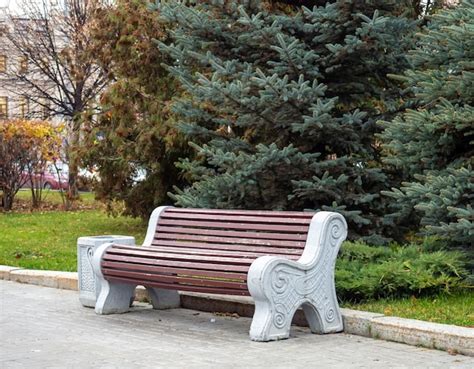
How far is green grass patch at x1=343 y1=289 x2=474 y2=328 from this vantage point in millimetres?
7609

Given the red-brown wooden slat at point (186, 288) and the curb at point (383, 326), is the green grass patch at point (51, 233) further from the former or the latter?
the red-brown wooden slat at point (186, 288)

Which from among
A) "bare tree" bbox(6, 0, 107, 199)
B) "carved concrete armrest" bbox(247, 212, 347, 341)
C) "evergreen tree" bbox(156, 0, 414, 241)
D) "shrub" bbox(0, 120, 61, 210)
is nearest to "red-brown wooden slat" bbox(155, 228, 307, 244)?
"carved concrete armrest" bbox(247, 212, 347, 341)

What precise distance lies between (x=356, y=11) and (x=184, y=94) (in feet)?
18.6

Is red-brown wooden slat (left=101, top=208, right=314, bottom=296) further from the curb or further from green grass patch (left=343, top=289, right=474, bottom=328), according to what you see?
green grass patch (left=343, top=289, right=474, bottom=328)

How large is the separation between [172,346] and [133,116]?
9.91m

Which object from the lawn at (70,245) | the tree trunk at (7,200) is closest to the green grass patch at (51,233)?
the lawn at (70,245)

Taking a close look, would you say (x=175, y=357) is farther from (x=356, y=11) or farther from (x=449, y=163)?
(x=356, y=11)

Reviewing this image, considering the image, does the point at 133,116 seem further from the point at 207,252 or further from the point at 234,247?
the point at 207,252

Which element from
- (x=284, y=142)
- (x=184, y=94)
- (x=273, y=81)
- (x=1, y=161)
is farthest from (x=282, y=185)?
(x=1, y=161)

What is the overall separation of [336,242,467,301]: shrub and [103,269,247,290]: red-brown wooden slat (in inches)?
50.4

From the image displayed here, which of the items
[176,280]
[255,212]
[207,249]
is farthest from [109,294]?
[255,212]

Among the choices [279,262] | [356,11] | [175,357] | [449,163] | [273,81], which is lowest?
[175,357]

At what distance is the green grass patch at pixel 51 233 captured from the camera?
1292 cm

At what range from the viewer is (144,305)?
9641 millimetres
